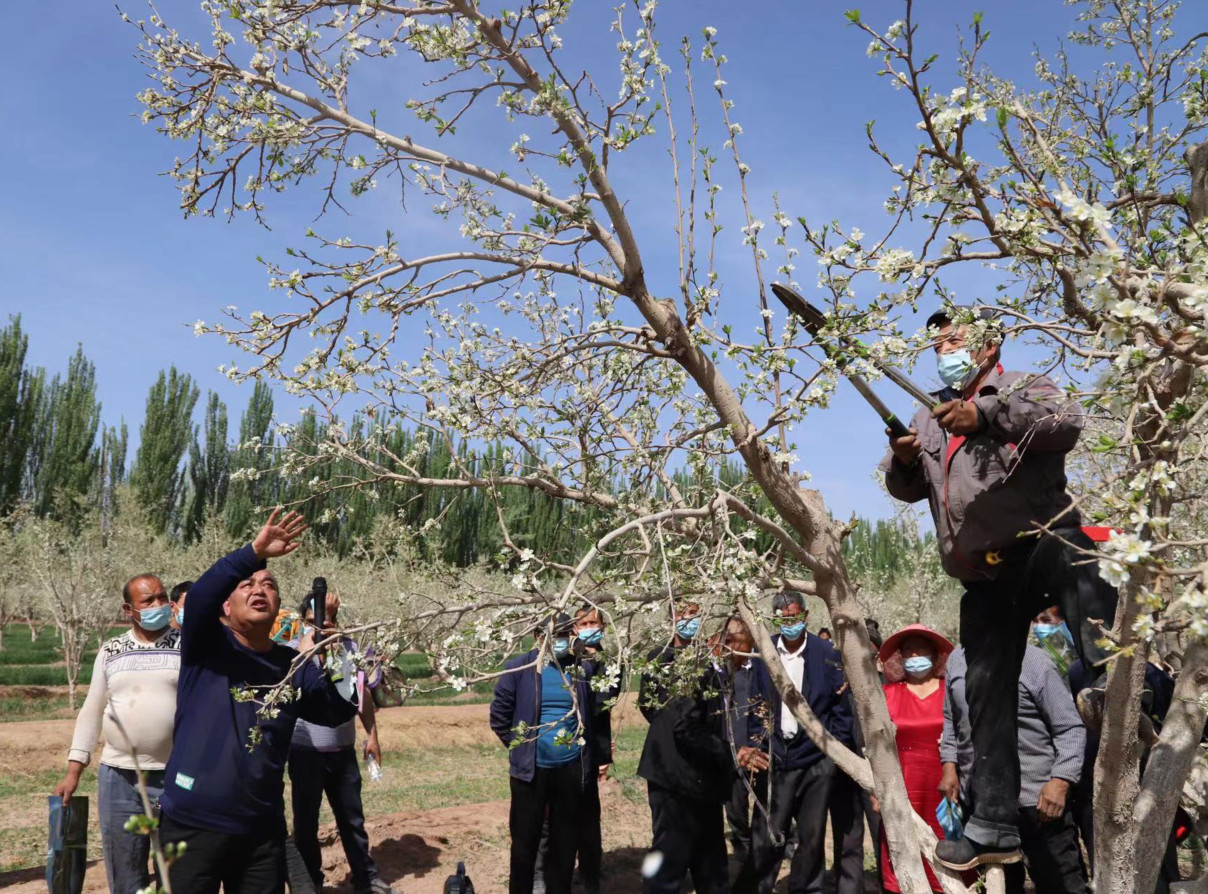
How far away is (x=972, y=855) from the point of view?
11.1ft

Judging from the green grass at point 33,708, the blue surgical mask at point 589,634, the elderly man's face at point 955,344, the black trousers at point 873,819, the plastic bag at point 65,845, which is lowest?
the green grass at point 33,708

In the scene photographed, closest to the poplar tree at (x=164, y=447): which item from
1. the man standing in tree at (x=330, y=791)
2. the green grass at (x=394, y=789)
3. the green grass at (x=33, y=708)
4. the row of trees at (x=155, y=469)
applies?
the row of trees at (x=155, y=469)

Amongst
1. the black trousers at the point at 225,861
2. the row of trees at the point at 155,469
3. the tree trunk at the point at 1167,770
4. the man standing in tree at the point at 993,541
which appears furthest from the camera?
the row of trees at the point at 155,469

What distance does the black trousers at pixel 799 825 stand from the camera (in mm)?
6367

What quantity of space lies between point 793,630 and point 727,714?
1507 mm

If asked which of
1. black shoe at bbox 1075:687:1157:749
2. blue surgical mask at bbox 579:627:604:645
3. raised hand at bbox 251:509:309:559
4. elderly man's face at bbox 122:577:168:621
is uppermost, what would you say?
raised hand at bbox 251:509:309:559

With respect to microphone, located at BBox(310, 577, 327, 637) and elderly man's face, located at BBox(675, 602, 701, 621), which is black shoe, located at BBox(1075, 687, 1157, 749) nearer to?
elderly man's face, located at BBox(675, 602, 701, 621)

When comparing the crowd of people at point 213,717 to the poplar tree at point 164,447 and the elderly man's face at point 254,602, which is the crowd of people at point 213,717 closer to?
the elderly man's face at point 254,602

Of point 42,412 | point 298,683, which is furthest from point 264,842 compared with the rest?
point 42,412

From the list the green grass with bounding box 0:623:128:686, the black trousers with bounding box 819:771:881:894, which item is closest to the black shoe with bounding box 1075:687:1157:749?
the black trousers with bounding box 819:771:881:894

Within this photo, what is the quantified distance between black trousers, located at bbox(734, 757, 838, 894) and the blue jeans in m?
3.61

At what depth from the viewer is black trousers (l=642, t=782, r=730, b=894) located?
6156mm

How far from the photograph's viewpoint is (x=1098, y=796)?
2818 millimetres

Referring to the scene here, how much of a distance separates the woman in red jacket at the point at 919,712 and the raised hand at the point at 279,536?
4.10m
